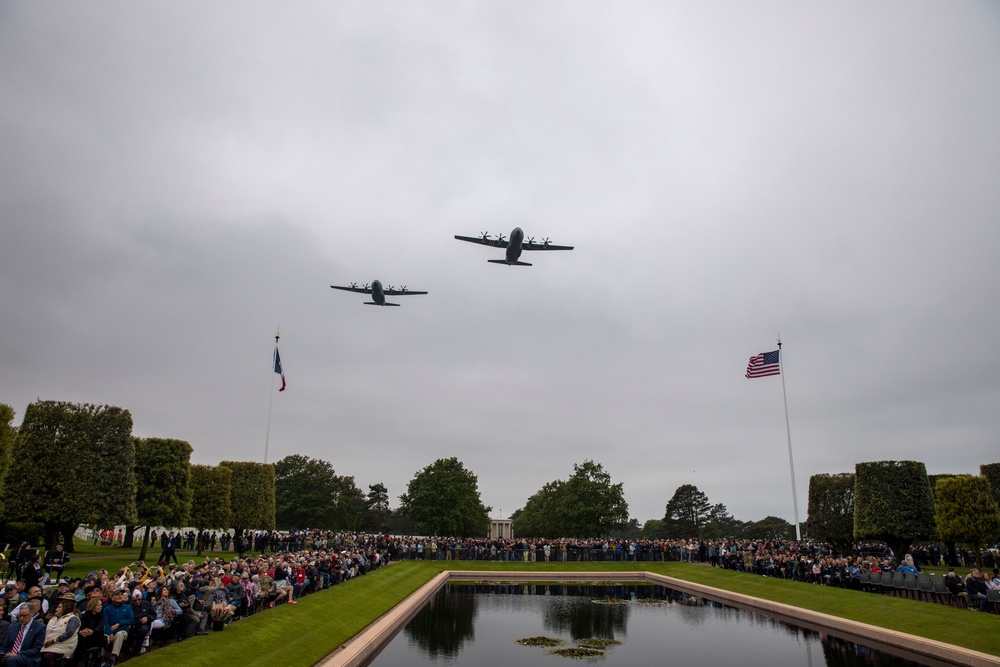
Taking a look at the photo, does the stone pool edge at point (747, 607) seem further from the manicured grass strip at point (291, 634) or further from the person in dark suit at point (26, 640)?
the person in dark suit at point (26, 640)

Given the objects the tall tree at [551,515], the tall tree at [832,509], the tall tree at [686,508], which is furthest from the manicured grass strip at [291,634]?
the tall tree at [686,508]

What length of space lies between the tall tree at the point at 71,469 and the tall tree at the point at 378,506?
87.8 metres

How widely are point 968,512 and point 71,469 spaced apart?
153 feet

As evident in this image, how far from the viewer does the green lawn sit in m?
14.4

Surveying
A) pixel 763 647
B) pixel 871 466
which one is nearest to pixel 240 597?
pixel 763 647

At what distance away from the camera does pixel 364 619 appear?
70.5 feet

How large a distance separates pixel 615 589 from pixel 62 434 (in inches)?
1123

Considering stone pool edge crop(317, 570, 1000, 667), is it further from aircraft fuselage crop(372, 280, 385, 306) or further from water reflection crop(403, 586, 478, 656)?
aircraft fuselage crop(372, 280, 385, 306)

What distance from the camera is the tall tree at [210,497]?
145ft

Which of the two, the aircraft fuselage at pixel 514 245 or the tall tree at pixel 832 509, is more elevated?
the aircraft fuselage at pixel 514 245

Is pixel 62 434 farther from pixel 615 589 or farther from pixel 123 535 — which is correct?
pixel 615 589

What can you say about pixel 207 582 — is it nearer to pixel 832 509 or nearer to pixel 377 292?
pixel 377 292

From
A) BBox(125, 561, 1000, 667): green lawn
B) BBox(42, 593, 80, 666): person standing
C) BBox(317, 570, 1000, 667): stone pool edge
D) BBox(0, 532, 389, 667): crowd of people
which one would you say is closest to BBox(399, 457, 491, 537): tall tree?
BBox(317, 570, 1000, 667): stone pool edge

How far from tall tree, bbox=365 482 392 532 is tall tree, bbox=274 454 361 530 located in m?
17.4
